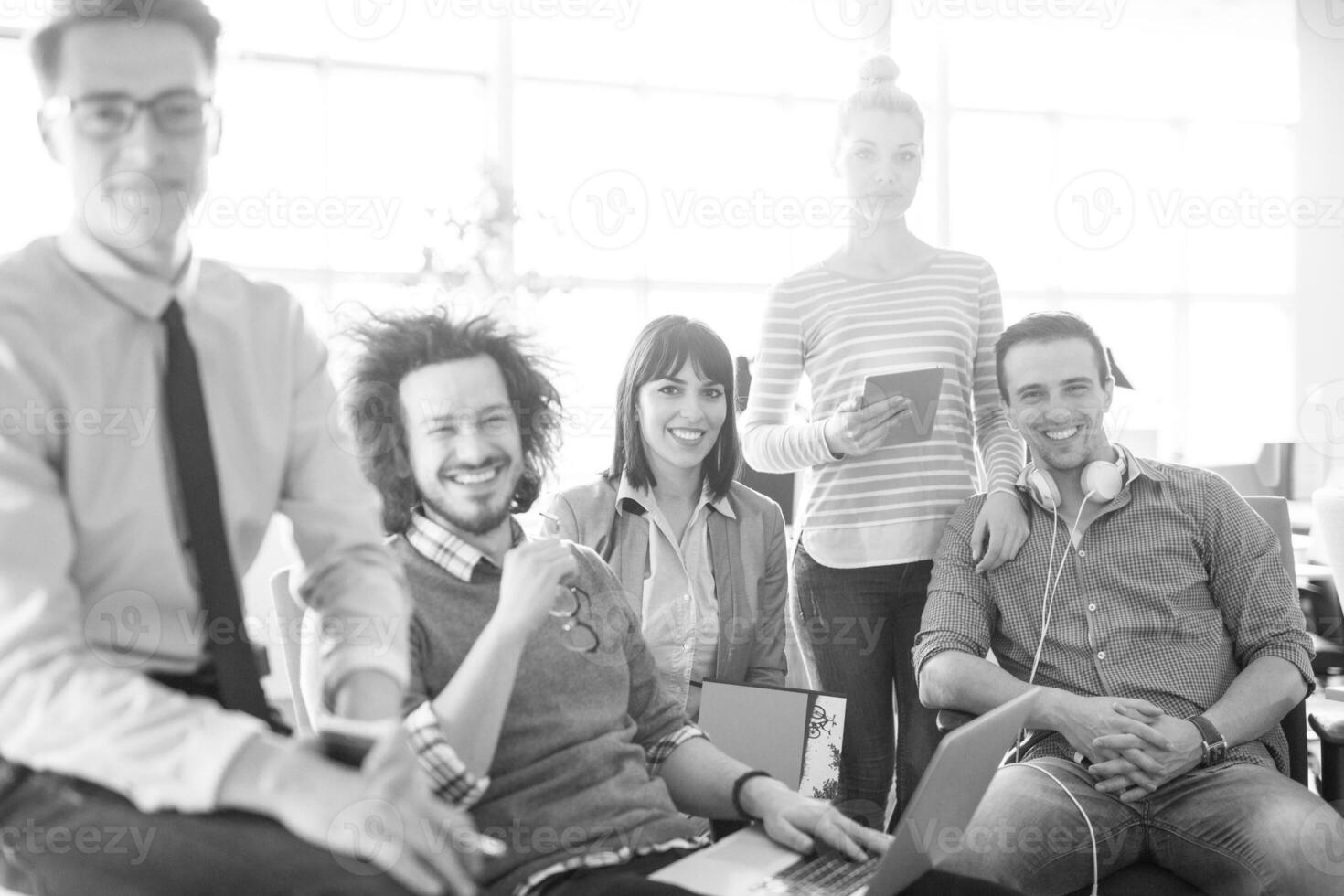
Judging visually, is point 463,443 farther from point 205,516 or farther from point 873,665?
point 873,665

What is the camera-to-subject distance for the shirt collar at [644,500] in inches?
96.1

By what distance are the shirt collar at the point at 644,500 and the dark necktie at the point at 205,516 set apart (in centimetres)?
144

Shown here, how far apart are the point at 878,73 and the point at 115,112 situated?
1852 mm

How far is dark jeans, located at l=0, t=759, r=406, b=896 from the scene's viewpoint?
3.00 feet

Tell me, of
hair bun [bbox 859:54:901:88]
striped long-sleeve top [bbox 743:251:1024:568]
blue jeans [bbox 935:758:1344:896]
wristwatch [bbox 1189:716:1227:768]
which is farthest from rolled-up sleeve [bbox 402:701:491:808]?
hair bun [bbox 859:54:901:88]

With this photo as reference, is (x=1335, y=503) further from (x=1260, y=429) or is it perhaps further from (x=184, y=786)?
(x=1260, y=429)

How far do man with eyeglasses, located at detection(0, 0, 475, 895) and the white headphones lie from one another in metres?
1.61

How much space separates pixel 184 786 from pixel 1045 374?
6.05 ft

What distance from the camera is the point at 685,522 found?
8.15 feet

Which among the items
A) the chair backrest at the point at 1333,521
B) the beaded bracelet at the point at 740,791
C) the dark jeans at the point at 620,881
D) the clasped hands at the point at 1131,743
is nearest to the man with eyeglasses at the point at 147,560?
the dark jeans at the point at 620,881

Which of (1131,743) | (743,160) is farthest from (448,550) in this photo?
(743,160)

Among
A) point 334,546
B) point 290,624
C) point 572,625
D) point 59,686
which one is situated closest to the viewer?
point 59,686

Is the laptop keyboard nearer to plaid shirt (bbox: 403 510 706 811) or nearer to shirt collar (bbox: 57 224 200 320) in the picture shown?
plaid shirt (bbox: 403 510 706 811)

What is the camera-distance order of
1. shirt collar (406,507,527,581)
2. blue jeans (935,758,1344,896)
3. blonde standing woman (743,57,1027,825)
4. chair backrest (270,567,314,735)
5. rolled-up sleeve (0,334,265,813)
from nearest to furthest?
rolled-up sleeve (0,334,265,813) → shirt collar (406,507,527,581) → chair backrest (270,567,314,735) → blue jeans (935,758,1344,896) → blonde standing woman (743,57,1027,825)
